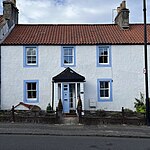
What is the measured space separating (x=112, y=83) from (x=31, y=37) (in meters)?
8.01

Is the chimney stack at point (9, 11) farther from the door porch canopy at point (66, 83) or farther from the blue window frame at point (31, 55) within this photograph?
the door porch canopy at point (66, 83)


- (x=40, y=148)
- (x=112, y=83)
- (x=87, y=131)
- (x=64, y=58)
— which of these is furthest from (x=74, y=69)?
(x=40, y=148)

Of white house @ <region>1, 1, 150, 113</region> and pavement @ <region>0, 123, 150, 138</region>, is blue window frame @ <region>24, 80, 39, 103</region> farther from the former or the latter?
pavement @ <region>0, 123, 150, 138</region>

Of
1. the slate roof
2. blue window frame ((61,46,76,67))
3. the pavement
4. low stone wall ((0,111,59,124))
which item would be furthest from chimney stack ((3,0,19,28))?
the pavement

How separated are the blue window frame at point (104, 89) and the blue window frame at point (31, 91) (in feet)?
16.6

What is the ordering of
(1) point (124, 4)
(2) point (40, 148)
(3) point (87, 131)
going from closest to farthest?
(2) point (40, 148), (3) point (87, 131), (1) point (124, 4)

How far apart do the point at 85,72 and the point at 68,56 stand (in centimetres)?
195

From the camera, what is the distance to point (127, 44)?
79.8 feet

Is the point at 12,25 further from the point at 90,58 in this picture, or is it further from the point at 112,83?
the point at 112,83

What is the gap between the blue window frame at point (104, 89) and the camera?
24047 mm

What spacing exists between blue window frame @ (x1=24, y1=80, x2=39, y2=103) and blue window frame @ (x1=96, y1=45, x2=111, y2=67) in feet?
17.9

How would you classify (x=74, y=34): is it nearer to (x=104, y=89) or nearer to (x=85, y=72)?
(x=85, y=72)

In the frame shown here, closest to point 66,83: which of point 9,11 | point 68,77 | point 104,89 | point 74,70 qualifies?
point 68,77

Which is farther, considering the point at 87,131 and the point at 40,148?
the point at 87,131
